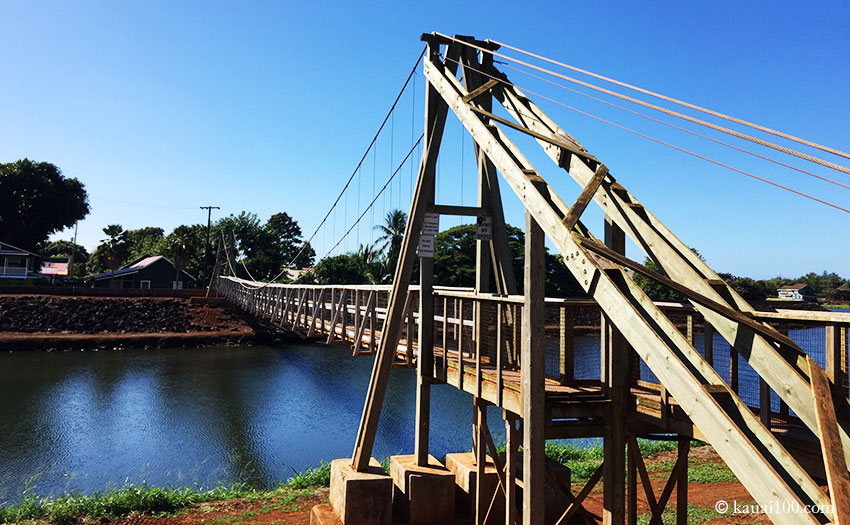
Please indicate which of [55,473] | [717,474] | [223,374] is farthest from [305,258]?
[717,474]

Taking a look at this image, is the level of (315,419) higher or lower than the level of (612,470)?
lower

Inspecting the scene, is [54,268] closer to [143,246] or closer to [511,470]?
[143,246]

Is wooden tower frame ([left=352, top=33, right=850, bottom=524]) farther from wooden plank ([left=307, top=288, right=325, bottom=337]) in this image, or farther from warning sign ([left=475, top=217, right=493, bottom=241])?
wooden plank ([left=307, top=288, right=325, bottom=337])

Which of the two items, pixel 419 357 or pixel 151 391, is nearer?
pixel 419 357

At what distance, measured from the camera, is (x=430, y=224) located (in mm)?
6039

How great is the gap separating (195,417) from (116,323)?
1738 centimetres

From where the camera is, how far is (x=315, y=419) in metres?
14.3

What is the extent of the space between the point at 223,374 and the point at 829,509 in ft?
68.4

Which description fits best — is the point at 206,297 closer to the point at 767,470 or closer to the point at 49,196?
the point at 49,196

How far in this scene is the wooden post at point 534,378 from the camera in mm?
3844

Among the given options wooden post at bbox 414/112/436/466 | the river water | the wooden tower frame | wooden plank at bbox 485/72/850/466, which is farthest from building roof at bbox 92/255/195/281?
wooden plank at bbox 485/72/850/466

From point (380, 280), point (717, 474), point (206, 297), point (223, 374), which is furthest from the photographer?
point (206, 297)

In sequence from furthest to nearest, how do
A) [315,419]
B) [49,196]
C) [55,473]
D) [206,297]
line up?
1. [49,196]
2. [206,297]
3. [315,419]
4. [55,473]

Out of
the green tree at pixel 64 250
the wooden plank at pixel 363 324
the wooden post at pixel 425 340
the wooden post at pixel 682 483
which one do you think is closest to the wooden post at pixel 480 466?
the wooden post at pixel 425 340
